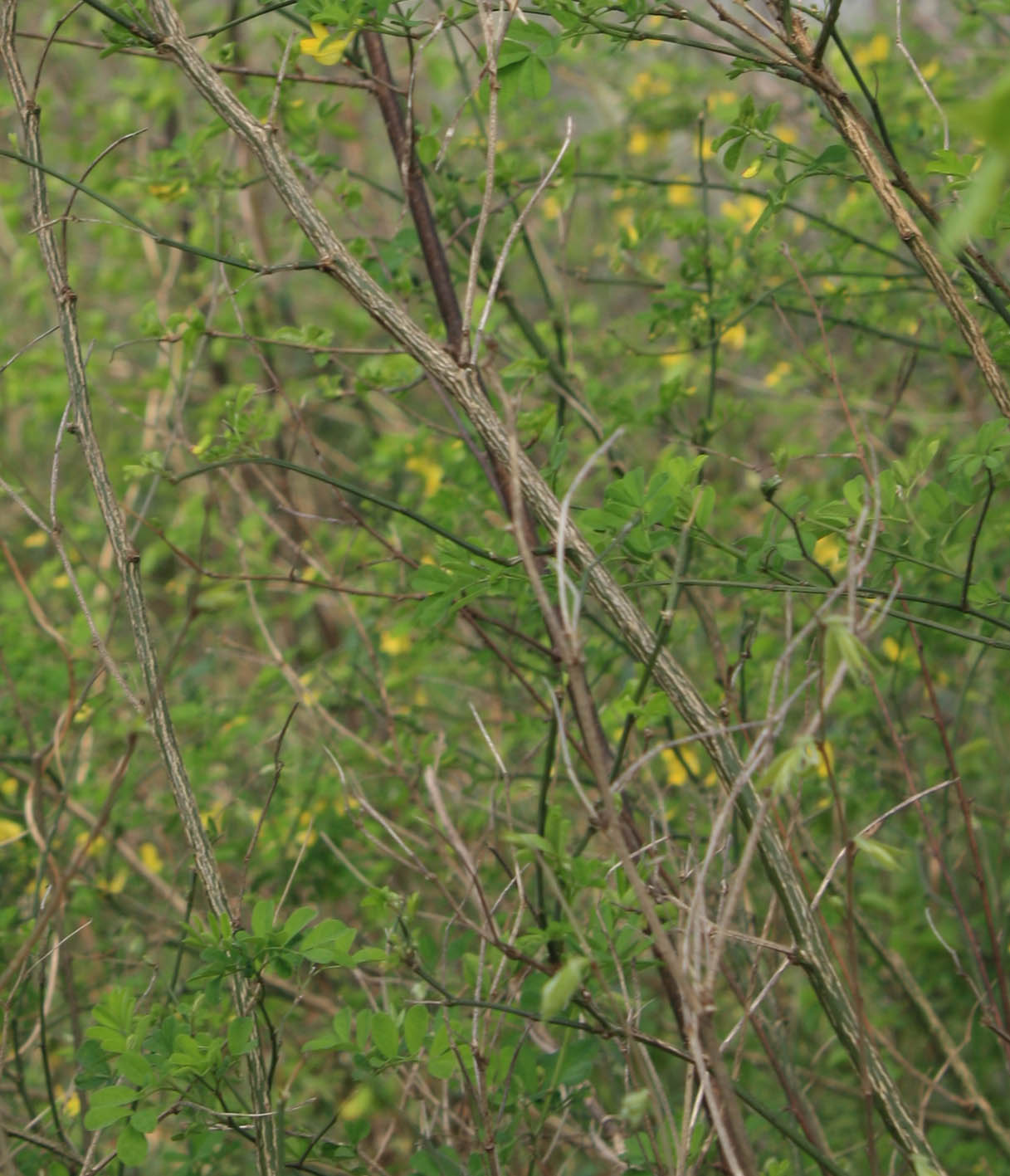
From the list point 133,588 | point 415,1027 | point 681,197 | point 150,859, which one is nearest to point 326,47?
point 133,588

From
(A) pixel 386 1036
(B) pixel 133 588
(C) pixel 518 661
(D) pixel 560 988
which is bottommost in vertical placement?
(C) pixel 518 661

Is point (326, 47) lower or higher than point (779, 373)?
higher

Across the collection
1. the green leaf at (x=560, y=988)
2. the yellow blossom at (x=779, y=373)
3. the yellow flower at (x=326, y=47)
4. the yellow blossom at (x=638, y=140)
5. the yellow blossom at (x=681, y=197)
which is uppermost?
the yellow flower at (x=326, y=47)

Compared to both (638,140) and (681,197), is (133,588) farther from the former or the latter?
(681,197)

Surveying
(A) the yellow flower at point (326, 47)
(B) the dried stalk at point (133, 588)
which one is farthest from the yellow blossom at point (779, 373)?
(B) the dried stalk at point (133, 588)

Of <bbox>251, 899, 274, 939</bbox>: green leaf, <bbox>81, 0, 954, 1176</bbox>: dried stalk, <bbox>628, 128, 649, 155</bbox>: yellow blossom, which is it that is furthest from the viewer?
<bbox>628, 128, 649, 155</bbox>: yellow blossom

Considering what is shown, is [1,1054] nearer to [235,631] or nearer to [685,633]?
[685,633]

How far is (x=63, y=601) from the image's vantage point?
361 cm

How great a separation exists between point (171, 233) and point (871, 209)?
8.78 feet

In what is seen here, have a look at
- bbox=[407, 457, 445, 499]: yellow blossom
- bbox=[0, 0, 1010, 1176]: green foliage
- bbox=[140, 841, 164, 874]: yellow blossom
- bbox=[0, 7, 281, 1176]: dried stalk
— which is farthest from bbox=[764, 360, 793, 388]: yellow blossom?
bbox=[0, 7, 281, 1176]: dried stalk

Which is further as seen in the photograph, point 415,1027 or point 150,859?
point 150,859

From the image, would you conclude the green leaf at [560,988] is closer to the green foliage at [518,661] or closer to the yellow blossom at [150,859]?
the green foliage at [518,661]

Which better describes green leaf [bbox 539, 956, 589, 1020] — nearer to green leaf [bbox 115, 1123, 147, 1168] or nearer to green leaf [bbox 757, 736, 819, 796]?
green leaf [bbox 757, 736, 819, 796]

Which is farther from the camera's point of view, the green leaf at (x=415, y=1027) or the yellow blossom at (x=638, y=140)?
the yellow blossom at (x=638, y=140)
